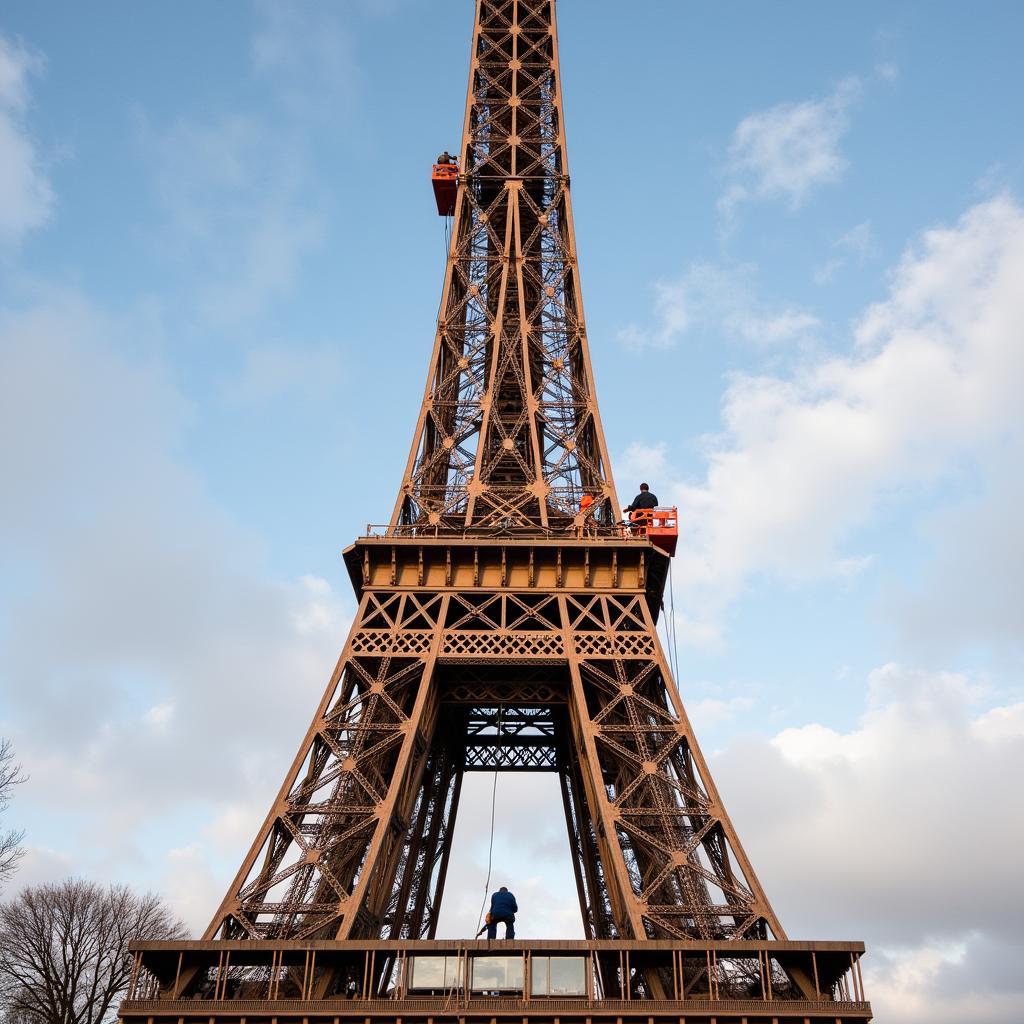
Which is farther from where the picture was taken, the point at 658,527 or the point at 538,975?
the point at 658,527

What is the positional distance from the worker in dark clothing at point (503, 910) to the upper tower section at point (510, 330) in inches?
451

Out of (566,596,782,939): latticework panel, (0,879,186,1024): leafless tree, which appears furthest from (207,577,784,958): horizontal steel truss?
(0,879,186,1024): leafless tree

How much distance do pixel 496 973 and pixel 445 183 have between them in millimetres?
31663

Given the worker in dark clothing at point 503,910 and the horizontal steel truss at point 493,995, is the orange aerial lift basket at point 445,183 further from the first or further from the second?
the horizontal steel truss at point 493,995

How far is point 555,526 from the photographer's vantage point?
3819 cm

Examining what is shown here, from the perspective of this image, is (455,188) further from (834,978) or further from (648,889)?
(834,978)

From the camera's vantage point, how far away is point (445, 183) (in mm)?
47500

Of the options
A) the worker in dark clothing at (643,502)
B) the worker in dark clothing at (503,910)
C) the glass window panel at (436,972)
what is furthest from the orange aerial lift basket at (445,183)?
the glass window panel at (436,972)

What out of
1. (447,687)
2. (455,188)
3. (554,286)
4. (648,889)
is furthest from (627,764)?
(455,188)

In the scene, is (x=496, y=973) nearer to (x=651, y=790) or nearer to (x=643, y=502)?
(x=651, y=790)

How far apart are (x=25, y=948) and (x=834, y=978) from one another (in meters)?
33.6

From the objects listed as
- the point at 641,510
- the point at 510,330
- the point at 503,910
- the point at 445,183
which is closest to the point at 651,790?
the point at 503,910

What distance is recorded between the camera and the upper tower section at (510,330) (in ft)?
126

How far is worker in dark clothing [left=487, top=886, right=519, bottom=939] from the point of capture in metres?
30.5
